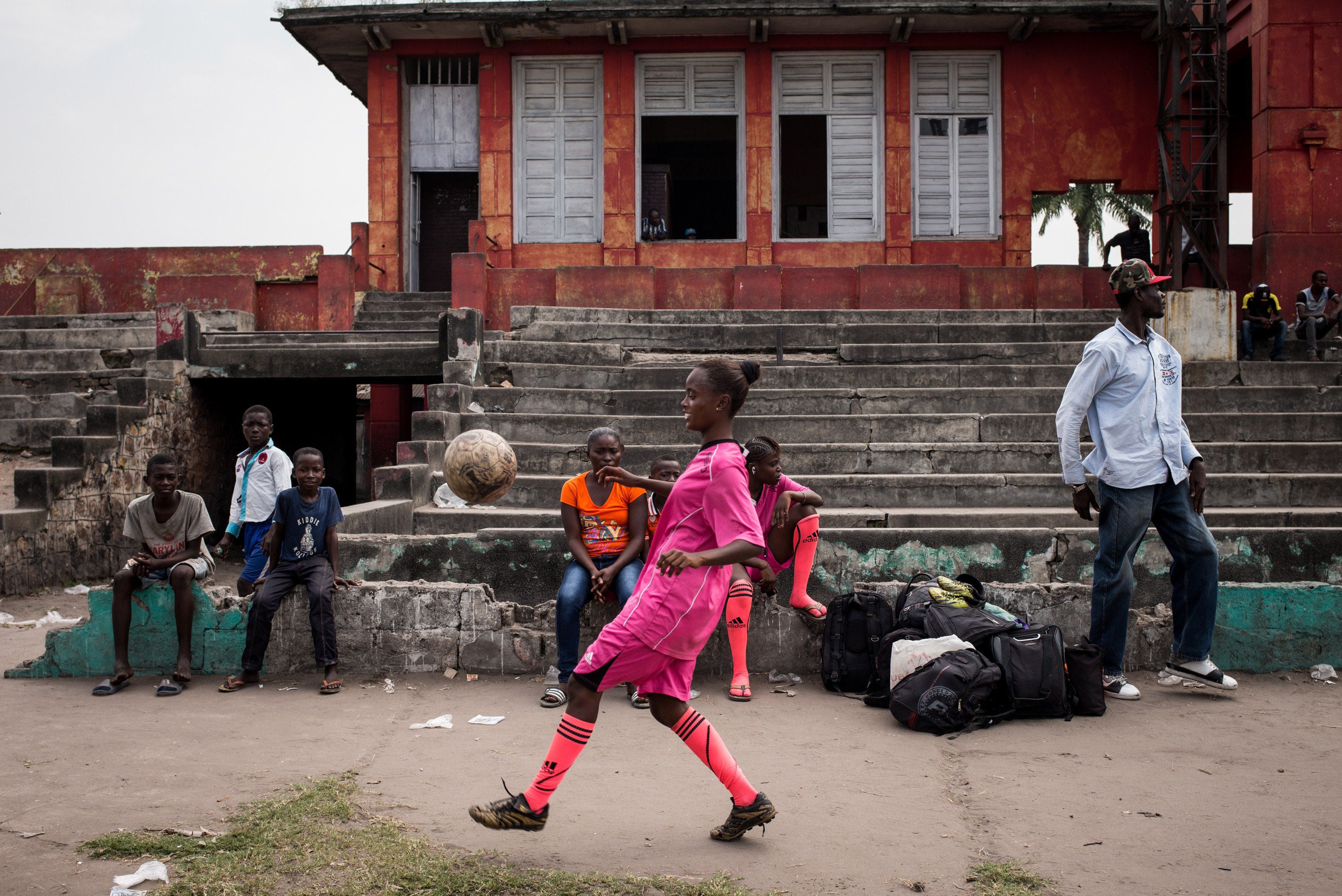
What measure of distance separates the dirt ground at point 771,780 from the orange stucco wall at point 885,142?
36.2 ft

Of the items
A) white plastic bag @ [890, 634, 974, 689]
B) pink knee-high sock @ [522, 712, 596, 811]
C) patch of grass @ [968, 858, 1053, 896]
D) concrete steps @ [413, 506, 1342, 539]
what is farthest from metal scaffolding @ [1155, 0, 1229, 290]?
pink knee-high sock @ [522, 712, 596, 811]

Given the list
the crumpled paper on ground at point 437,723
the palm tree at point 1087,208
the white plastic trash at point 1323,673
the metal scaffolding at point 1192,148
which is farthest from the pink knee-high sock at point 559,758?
the palm tree at point 1087,208

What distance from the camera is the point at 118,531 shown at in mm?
10164

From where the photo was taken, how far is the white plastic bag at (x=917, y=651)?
15.5 ft

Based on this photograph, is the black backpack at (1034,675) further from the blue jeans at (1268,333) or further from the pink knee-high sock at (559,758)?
the blue jeans at (1268,333)

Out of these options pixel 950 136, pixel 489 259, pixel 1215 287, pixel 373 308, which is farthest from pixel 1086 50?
pixel 373 308

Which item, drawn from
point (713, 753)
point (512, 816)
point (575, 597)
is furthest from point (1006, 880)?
point (575, 597)

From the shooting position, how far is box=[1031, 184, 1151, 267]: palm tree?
3219 centimetres

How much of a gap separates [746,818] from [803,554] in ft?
8.92

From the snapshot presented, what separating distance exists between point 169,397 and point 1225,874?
36.2 ft

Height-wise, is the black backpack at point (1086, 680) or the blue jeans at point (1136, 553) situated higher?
the blue jeans at point (1136, 553)

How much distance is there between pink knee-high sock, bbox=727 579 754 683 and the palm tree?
97.4 ft

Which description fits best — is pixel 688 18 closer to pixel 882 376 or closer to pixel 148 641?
pixel 882 376

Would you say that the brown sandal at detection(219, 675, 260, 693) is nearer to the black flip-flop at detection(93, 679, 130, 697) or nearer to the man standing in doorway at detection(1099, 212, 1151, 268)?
the black flip-flop at detection(93, 679, 130, 697)
